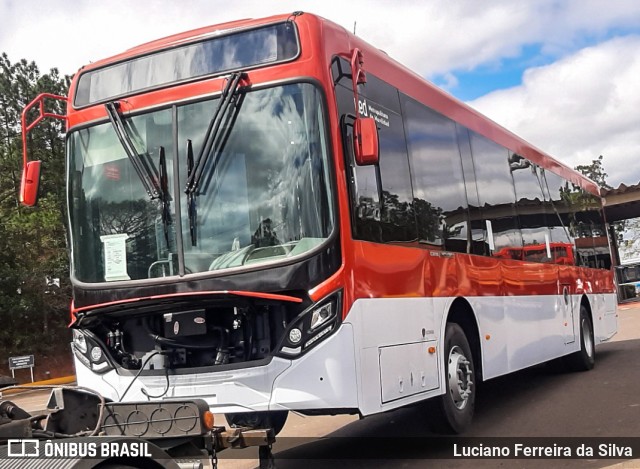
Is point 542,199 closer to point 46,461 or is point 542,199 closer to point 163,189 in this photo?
point 163,189

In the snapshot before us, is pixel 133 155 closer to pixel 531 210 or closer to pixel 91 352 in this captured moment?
pixel 91 352

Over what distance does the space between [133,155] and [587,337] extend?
388 inches

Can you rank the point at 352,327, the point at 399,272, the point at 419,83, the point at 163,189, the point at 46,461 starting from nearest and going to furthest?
the point at 46,461 < the point at 352,327 < the point at 163,189 < the point at 399,272 < the point at 419,83

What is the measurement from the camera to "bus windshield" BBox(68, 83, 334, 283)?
5793mm

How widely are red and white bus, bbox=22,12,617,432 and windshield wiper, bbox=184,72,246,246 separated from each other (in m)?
0.01

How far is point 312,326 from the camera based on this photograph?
5.61 metres

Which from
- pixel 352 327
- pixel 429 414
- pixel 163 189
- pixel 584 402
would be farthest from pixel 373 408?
pixel 584 402

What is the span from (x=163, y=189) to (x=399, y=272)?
2155mm

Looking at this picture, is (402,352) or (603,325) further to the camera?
(603,325)

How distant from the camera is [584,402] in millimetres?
9492

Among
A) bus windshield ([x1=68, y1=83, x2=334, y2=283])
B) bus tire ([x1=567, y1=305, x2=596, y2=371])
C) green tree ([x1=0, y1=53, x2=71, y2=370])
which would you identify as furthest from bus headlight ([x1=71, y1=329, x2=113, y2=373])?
green tree ([x1=0, y1=53, x2=71, y2=370])

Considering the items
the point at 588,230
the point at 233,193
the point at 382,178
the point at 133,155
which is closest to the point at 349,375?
the point at 233,193

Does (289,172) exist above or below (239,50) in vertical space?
below

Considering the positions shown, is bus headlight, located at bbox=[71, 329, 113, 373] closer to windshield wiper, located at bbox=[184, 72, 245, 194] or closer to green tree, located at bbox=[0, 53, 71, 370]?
windshield wiper, located at bbox=[184, 72, 245, 194]
